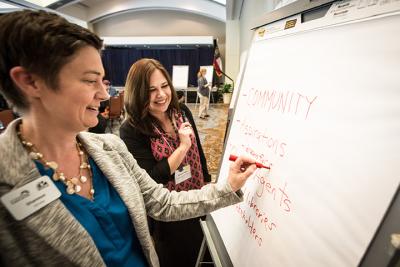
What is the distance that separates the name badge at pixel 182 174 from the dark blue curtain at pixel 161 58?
9076 mm

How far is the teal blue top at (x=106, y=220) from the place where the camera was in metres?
0.62

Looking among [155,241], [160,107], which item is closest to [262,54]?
[160,107]

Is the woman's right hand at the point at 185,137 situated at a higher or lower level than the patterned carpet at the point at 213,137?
higher

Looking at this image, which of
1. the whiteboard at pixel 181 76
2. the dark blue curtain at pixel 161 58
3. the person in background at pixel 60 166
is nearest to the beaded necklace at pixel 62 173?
the person in background at pixel 60 166

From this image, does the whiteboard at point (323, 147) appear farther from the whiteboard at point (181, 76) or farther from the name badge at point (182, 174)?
the whiteboard at point (181, 76)

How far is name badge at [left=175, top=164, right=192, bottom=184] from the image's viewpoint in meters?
1.24

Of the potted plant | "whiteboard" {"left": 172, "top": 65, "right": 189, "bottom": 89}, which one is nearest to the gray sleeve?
the potted plant

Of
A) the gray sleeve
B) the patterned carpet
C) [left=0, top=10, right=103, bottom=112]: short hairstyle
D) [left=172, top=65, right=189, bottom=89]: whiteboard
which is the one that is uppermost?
[left=0, top=10, right=103, bottom=112]: short hairstyle

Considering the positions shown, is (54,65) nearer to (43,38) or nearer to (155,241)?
(43,38)

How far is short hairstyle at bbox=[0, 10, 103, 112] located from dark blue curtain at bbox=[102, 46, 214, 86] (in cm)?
970

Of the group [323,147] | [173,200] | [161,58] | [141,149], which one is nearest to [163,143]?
[141,149]

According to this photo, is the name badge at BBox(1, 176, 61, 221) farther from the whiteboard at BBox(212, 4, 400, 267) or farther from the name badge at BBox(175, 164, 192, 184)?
the name badge at BBox(175, 164, 192, 184)

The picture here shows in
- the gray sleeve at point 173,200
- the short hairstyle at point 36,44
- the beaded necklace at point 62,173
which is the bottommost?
the gray sleeve at point 173,200

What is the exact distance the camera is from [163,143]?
1.23 metres
